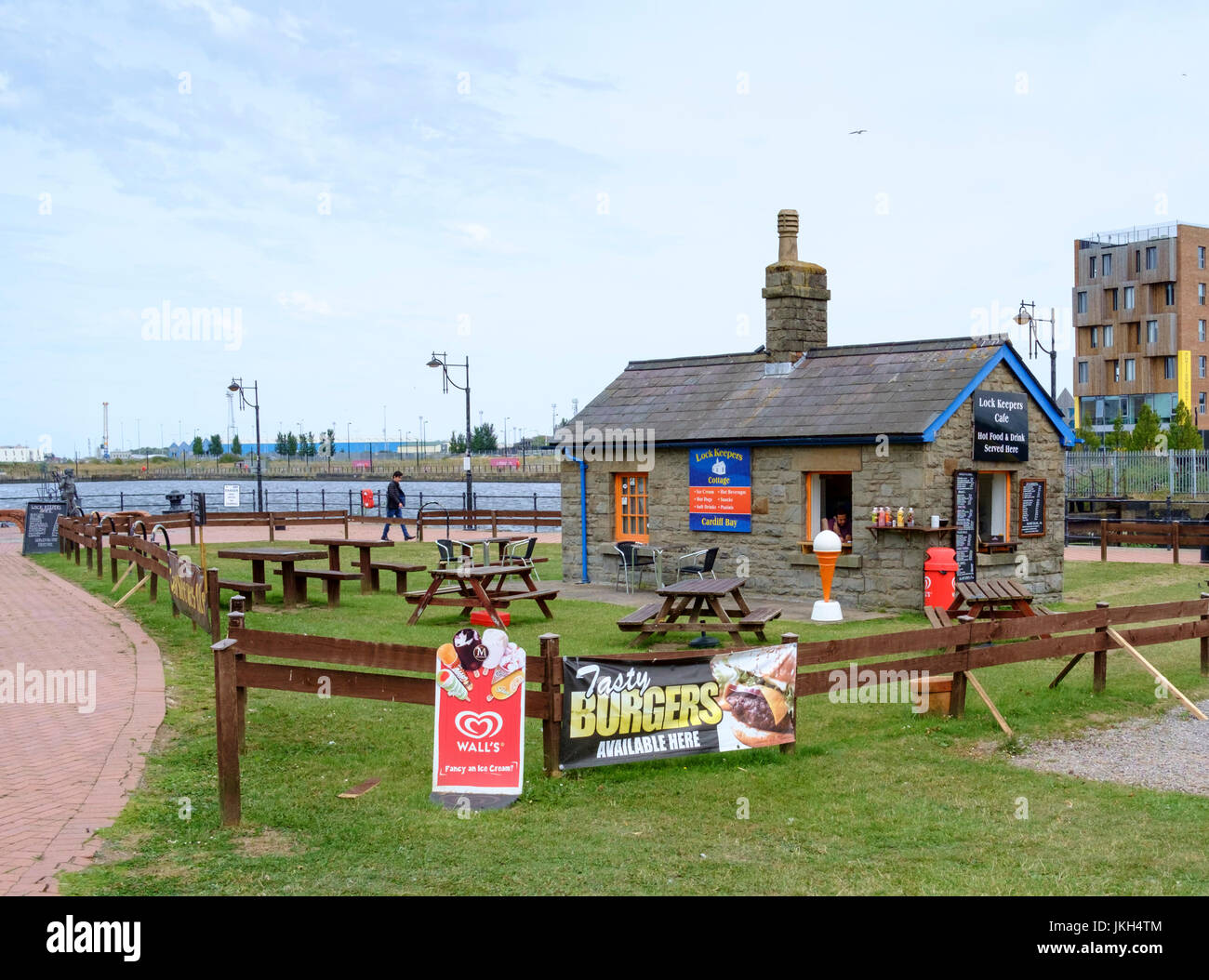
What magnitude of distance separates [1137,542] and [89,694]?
24073 mm

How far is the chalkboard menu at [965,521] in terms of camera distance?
672 inches

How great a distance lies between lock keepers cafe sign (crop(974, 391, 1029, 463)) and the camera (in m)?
17.5

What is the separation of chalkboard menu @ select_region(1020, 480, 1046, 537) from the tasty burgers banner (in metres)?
11.2

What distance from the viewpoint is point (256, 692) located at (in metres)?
10.7

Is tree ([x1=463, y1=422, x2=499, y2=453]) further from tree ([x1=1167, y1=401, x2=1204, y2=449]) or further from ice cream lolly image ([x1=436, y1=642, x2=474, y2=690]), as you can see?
ice cream lolly image ([x1=436, y1=642, x2=474, y2=690])

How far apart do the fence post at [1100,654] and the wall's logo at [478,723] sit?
20.2 ft

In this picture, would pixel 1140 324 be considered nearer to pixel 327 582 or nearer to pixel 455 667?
pixel 327 582

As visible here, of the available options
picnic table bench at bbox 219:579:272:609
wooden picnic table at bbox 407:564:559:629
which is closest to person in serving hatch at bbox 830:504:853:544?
wooden picnic table at bbox 407:564:559:629

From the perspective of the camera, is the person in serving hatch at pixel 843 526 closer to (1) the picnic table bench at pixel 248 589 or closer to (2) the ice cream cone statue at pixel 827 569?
(2) the ice cream cone statue at pixel 827 569

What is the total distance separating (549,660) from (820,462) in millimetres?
10771

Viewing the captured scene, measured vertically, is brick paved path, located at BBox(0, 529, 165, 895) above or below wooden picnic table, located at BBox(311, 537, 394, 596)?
below


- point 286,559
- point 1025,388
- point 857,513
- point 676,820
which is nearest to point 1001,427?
point 1025,388

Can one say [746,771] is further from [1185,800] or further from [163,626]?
[163,626]

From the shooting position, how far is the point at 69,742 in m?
8.66
